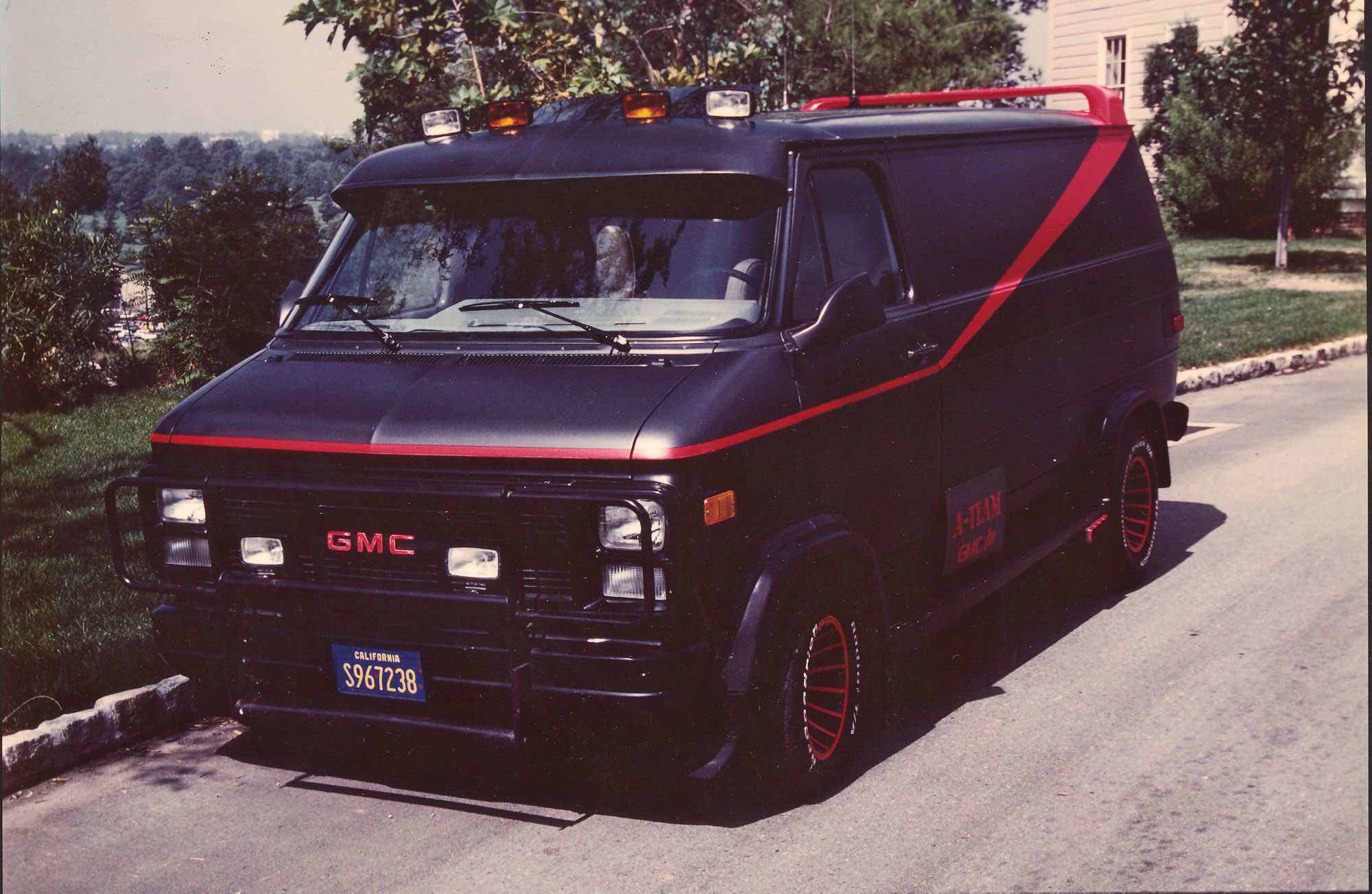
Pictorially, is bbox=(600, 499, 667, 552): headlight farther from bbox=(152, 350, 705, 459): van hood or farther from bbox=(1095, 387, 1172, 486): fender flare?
bbox=(1095, 387, 1172, 486): fender flare

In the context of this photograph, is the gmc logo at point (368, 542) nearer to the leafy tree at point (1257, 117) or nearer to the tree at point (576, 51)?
the tree at point (576, 51)

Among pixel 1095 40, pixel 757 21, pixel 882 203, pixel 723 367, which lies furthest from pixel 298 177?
pixel 1095 40

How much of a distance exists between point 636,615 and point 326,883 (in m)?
1.31

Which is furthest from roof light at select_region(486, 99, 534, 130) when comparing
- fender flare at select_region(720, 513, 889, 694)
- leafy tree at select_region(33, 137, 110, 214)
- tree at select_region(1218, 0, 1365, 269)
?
tree at select_region(1218, 0, 1365, 269)

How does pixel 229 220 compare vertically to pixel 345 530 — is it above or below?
above

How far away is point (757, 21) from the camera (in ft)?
45.1

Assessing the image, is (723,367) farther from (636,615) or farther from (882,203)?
(882,203)

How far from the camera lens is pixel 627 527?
473 centimetres

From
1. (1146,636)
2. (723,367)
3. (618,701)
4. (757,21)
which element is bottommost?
(1146,636)

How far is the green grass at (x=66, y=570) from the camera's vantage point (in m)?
6.40

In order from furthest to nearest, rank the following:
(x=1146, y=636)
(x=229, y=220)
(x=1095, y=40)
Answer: (x=1095, y=40)
(x=229, y=220)
(x=1146, y=636)

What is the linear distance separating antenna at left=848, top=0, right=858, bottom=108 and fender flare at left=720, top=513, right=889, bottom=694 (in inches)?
125

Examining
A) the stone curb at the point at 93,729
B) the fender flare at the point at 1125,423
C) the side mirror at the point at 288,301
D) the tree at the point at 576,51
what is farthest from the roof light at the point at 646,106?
the fender flare at the point at 1125,423

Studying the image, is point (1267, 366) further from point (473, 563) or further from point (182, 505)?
point (182, 505)
